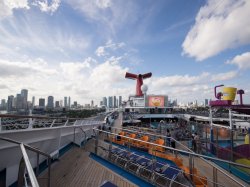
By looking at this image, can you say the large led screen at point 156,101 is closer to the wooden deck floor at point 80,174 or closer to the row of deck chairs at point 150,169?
the row of deck chairs at point 150,169

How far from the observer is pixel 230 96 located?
30.1 feet

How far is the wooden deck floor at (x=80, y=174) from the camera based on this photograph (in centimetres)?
446

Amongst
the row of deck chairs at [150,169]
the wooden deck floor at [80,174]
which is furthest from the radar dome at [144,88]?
the wooden deck floor at [80,174]

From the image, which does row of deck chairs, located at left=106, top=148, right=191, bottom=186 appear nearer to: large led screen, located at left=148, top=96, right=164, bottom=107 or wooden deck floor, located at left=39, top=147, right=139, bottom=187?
wooden deck floor, located at left=39, top=147, right=139, bottom=187

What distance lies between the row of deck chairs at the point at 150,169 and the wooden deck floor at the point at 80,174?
55 cm

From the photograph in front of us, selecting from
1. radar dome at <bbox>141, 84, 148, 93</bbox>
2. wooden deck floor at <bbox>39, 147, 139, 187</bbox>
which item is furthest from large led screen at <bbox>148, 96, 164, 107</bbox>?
wooden deck floor at <bbox>39, 147, 139, 187</bbox>

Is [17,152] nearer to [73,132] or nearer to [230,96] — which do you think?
[73,132]

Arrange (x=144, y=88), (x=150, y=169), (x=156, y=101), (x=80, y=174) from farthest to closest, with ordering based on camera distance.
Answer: (x=144, y=88) → (x=156, y=101) → (x=150, y=169) → (x=80, y=174)

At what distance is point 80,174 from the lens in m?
4.93

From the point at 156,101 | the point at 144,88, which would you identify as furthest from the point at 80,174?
the point at 144,88

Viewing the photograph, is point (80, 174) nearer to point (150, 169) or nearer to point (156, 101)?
point (150, 169)

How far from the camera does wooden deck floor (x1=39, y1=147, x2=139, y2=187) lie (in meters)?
4.46

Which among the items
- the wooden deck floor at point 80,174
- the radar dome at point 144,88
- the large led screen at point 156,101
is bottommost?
the wooden deck floor at point 80,174

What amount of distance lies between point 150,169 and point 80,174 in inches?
78.1
